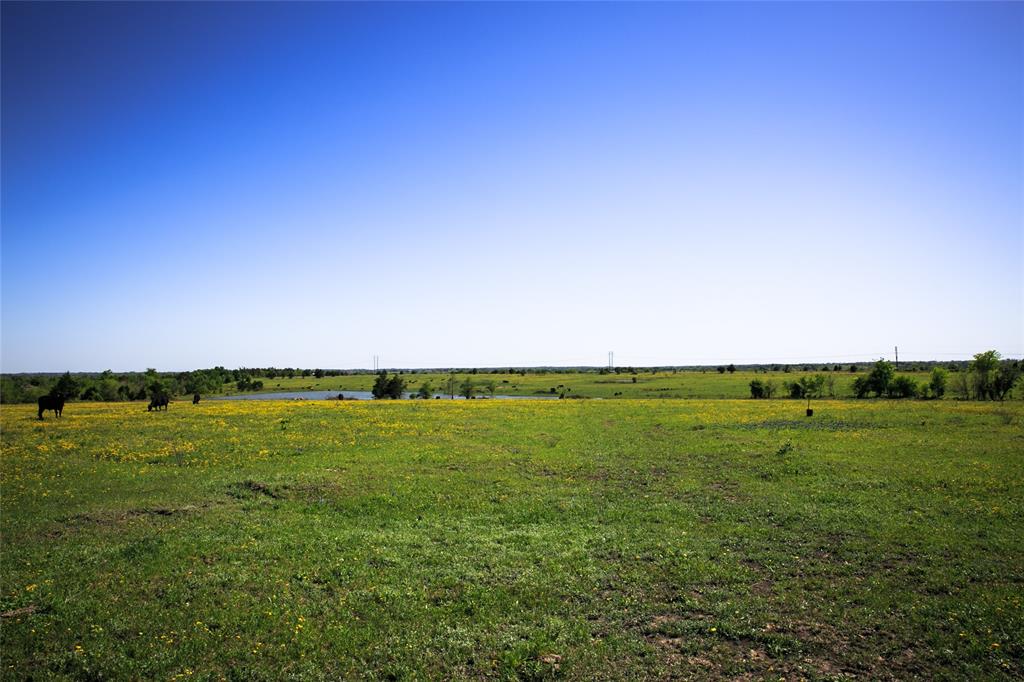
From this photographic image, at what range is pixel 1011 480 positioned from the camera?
21.9 m

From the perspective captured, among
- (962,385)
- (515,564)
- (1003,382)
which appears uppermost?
(1003,382)

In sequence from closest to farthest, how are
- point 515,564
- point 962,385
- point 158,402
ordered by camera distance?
point 515,564 → point 158,402 → point 962,385

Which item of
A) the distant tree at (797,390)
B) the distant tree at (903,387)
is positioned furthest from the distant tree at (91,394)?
the distant tree at (903,387)

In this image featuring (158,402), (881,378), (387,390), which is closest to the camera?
(158,402)

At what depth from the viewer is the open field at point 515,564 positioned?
9.95 m

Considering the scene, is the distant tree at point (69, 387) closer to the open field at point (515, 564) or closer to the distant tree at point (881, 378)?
the open field at point (515, 564)

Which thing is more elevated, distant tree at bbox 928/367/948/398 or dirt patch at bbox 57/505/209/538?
distant tree at bbox 928/367/948/398

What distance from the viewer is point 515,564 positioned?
1419 cm

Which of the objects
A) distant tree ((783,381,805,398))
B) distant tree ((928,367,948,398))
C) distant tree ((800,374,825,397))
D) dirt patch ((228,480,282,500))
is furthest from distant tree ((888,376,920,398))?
dirt patch ((228,480,282,500))

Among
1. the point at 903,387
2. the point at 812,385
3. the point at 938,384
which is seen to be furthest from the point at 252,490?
the point at 903,387

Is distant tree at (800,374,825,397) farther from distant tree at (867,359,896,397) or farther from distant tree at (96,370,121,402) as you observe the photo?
distant tree at (96,370,121,402)

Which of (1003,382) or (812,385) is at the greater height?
(1003,382)

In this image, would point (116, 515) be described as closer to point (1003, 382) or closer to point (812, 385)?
point (812, 385)

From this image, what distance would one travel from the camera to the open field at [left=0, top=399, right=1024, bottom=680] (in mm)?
9947
